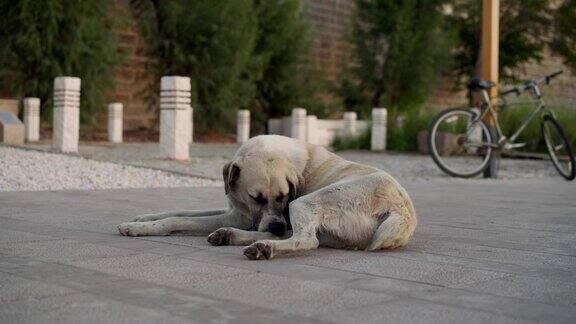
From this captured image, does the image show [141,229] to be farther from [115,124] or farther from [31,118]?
[115,124]

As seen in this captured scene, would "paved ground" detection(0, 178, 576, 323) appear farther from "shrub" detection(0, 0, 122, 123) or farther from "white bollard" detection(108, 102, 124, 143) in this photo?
"white bollard" detection(108, 102, 124, 143)

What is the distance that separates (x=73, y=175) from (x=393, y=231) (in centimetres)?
498

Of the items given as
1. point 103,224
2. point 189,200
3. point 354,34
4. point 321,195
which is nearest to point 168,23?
point 354,34

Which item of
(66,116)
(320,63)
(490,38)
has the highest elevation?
(320,63)

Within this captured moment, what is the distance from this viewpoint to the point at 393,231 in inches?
148

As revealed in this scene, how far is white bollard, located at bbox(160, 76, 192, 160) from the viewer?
11.0 m

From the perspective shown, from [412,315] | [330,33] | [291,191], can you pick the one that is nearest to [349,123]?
[330,33]

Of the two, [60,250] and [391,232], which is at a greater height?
[391,232]

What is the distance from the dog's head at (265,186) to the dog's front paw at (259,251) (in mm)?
418

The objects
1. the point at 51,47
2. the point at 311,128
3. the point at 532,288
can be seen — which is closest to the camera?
the point at 532,288

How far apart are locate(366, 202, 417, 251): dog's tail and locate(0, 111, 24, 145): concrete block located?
10120 millimetres

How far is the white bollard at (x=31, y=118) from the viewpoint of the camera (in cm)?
1438

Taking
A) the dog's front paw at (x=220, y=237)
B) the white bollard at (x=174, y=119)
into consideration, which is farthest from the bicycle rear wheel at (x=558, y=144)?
the dog's front paw at (x=220, y=237)

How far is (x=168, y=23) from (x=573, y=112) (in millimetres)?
8128
